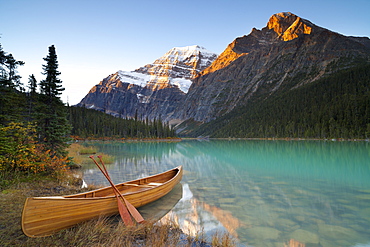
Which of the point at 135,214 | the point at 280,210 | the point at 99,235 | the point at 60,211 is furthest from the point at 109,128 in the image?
the point at 99,235

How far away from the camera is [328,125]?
100 m

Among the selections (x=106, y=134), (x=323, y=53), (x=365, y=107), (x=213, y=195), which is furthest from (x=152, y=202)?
(x=323, y=53)

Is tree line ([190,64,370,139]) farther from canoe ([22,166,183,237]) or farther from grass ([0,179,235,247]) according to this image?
canoe ([22,166,183,237])

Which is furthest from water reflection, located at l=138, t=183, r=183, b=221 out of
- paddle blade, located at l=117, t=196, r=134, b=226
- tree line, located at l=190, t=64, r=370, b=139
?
tree line, located at l=190, t=64, r=370, b=139

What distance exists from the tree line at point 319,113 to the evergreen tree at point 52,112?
98.7 m

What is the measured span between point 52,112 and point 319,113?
120221mm

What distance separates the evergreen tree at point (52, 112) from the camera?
16188mm

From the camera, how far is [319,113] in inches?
4301

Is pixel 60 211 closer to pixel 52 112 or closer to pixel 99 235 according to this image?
pixel 99 235

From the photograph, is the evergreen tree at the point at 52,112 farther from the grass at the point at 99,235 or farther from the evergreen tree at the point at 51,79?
the grass at the point at 99,235

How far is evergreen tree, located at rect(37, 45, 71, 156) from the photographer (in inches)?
637

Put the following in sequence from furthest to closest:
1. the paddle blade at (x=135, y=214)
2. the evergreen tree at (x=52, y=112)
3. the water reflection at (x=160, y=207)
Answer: the evergreen tree at (x=52, y=112), the water reflection at (x=160, y=207), the paddle blade at (x=135, y=214)

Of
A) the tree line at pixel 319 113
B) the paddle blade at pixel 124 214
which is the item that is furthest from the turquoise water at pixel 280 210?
the tree line at pixel 319 113

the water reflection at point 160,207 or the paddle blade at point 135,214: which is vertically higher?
→ the paddle blade at point 135,214
